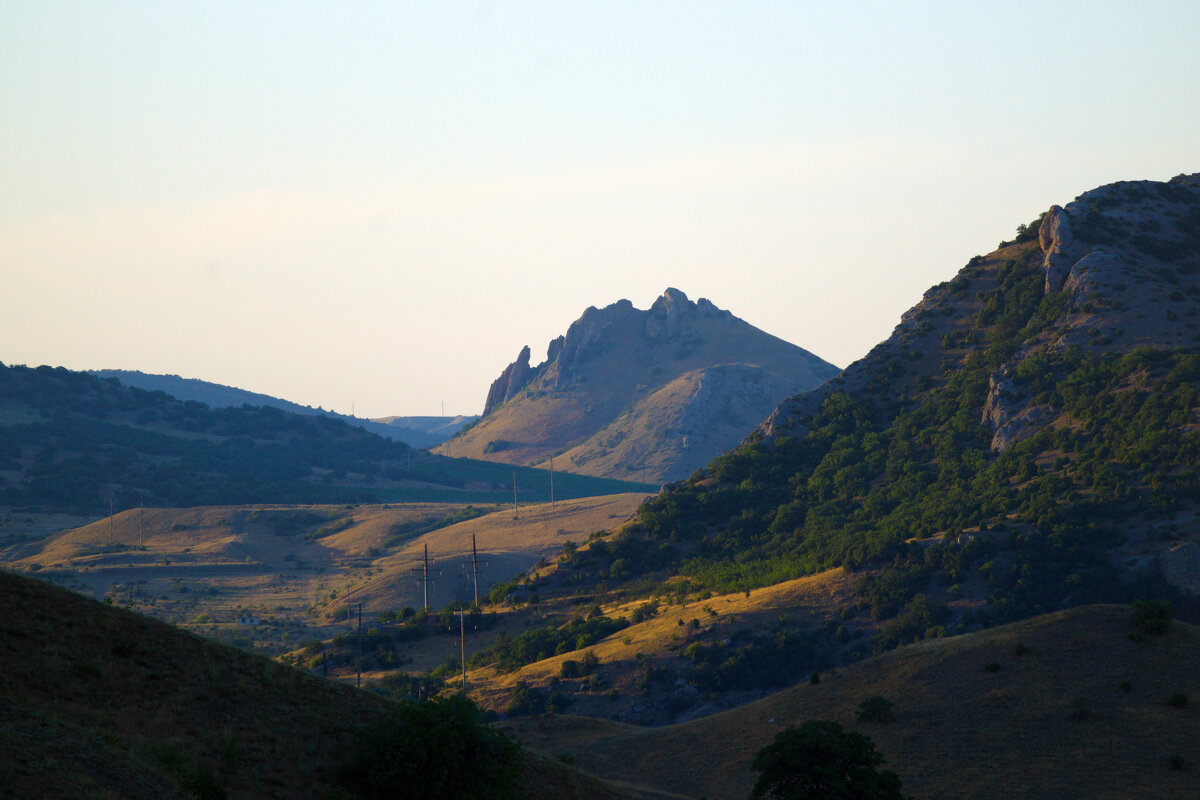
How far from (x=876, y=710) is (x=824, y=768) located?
43.8 feet

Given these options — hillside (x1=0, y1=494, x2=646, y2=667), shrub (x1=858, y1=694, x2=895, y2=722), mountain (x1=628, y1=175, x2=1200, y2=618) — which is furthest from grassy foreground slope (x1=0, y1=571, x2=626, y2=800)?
hillside (x1=0, y1=494, x2=646, y2=667)

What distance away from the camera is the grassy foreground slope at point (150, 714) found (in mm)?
17844

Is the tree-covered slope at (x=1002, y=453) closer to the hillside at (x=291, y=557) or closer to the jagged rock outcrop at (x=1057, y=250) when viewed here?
the jagged rock outcrop at (x=1057, y=250)

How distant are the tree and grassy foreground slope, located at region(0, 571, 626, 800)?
5.66 meters

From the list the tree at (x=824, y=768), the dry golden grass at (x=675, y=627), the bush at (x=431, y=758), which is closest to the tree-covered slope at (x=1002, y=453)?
the dry golden grass at (x=675, y=627)

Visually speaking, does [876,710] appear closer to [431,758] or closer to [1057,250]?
[431,758]

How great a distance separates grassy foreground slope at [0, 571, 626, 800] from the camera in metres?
17.8

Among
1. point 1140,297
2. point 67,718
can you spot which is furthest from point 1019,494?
point 67,718

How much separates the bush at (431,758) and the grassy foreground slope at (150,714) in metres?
0.78

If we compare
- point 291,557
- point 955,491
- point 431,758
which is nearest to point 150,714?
point 431,758

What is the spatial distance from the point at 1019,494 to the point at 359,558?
285ft

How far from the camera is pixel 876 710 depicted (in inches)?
1572

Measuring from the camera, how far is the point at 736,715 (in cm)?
4625

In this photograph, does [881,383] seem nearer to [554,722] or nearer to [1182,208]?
[1182,208]
